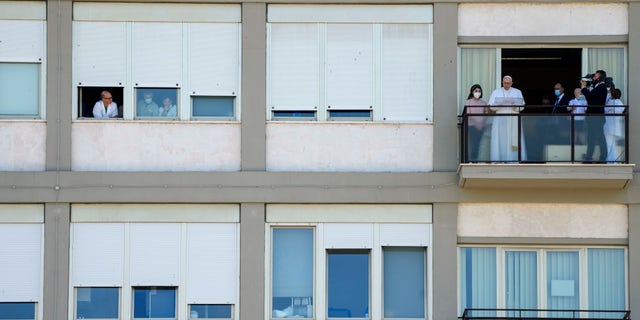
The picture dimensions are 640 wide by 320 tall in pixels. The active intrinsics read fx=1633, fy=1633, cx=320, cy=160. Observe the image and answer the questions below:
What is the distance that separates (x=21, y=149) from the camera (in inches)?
1133

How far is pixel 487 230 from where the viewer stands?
94.0ft

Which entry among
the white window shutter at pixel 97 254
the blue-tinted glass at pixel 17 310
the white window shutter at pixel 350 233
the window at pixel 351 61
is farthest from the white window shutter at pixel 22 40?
the white window shutter at pixel 350 233

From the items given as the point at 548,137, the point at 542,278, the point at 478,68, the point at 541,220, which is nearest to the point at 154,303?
the point at 542,278

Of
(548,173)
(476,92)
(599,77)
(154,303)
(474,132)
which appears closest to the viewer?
(548,173)

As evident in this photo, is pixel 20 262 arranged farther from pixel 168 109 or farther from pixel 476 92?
pixel 476 92

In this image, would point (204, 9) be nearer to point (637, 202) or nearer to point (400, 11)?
point (400, 11)

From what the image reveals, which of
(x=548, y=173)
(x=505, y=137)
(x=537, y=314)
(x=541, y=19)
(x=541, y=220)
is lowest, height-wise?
(x=537, y=314)

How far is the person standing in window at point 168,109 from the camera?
29.0 meters

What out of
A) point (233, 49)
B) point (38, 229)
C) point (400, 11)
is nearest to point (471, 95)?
point (400, 11)

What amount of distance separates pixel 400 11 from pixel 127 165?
5.57 m

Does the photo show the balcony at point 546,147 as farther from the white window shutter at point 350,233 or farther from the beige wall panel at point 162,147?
the beige wall panel at point 162,147

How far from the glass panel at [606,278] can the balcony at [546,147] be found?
57.1 inches

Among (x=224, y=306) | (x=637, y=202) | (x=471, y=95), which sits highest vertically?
(x=471, y=95)

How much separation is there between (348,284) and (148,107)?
4733 mm
